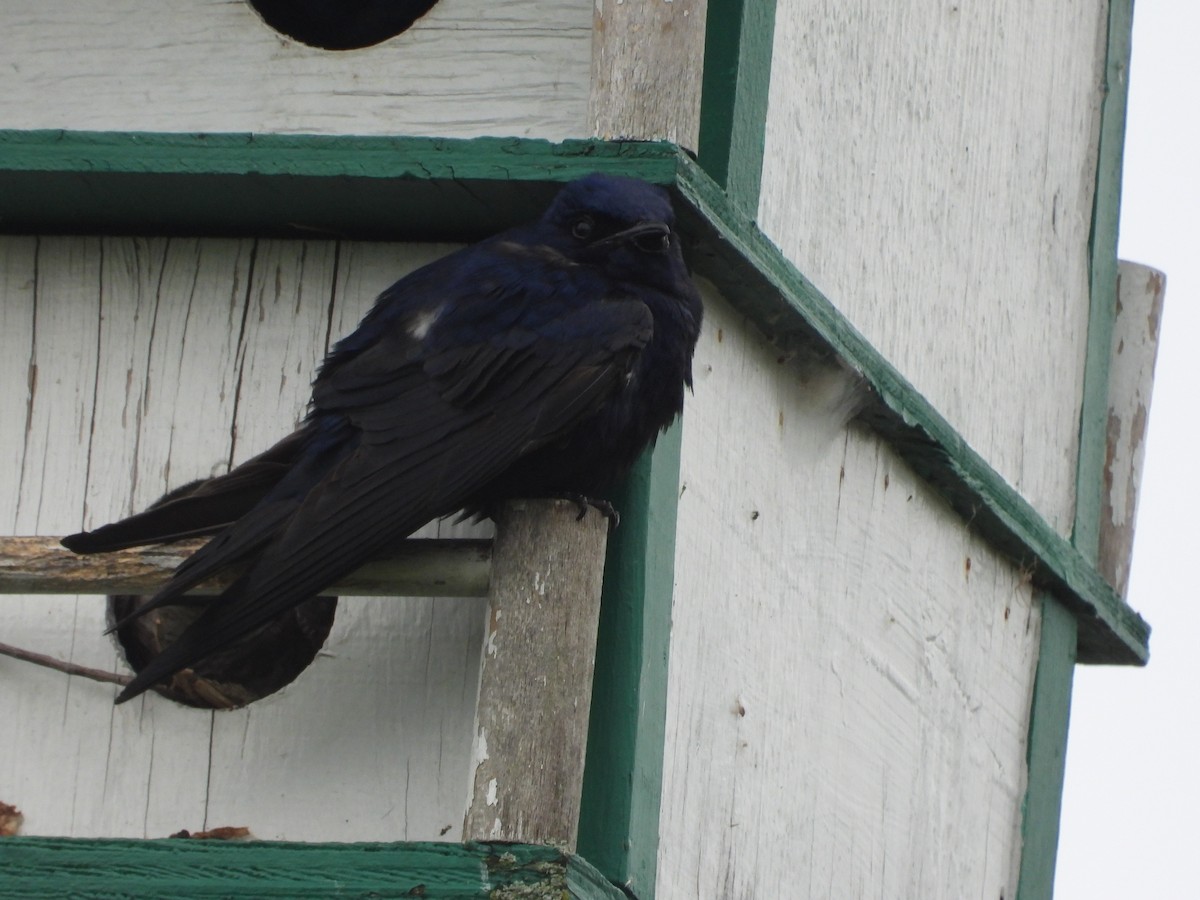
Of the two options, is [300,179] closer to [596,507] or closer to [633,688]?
[596,507]

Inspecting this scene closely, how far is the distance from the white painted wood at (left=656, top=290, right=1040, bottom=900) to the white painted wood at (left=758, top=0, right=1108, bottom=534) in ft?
0.77

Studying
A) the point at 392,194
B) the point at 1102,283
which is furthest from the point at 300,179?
the point at 1102,283

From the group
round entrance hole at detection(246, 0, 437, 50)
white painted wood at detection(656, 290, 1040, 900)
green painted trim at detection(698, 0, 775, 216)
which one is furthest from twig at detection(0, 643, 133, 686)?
round entrance hole at detection(246, 0, 437, 50)

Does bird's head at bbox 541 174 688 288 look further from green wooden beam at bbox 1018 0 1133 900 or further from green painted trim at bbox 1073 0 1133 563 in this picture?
green painted trim at bbox 1073 0 1133 563

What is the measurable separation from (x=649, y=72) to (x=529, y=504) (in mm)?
614

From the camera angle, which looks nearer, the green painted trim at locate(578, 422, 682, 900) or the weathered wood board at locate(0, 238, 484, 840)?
the green painted trim at locate(578, 422, 682, 900)

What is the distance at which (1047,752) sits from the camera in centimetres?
391

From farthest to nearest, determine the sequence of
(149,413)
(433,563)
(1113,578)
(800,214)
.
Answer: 1. (1113,578)
2. (800,214)
3. (149,413)
4. (433,563)

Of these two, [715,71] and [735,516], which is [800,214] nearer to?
[715,71]

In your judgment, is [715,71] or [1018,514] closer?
[715,71]

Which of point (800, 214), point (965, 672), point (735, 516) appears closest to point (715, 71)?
point (800, 214)

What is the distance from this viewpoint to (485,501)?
9.27 ft

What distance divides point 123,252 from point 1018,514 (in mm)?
1392

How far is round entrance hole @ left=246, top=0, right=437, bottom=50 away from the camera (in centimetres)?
418
